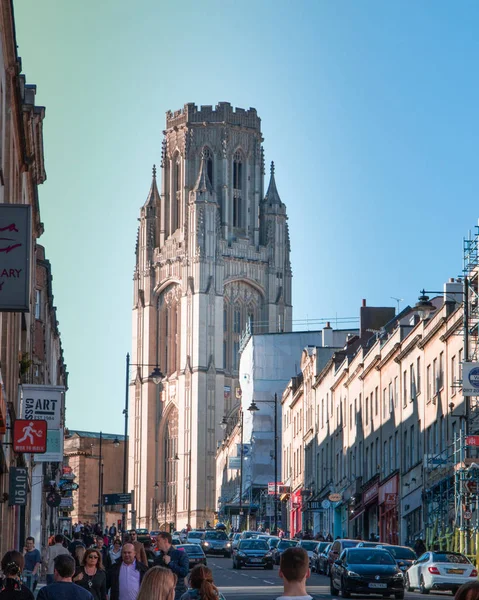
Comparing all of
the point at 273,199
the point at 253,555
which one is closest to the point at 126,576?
the point at 253,555

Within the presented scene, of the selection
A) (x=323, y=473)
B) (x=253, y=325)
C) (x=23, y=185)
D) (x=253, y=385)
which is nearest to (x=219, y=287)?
(x=253, y=325)

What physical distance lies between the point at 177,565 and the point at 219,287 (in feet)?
453

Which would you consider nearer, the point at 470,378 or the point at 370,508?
the point at 470,378

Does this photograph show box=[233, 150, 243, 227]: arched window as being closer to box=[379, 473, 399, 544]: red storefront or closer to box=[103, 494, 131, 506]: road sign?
box=[379, 473, 399, 544]: red storefront

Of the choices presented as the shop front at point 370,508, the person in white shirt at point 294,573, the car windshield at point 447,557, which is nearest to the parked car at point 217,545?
the shop front at point 370,508

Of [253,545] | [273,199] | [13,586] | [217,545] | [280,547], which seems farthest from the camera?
[273,199]

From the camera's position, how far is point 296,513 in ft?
307

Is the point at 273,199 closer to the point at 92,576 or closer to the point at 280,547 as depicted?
the point at 280,547

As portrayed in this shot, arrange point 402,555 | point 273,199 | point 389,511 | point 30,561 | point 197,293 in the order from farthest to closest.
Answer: point 273,199 < point 197,293 < point 389,511 < point 402,555 < point 30,561

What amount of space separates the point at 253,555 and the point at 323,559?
4.77 meters

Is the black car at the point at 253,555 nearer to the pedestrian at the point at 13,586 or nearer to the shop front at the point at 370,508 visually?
the shop front at the point at 370,508

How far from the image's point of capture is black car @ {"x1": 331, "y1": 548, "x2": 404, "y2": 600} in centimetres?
3381

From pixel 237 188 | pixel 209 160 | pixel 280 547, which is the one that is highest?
pixel 209 160

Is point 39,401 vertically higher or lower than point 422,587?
higher
